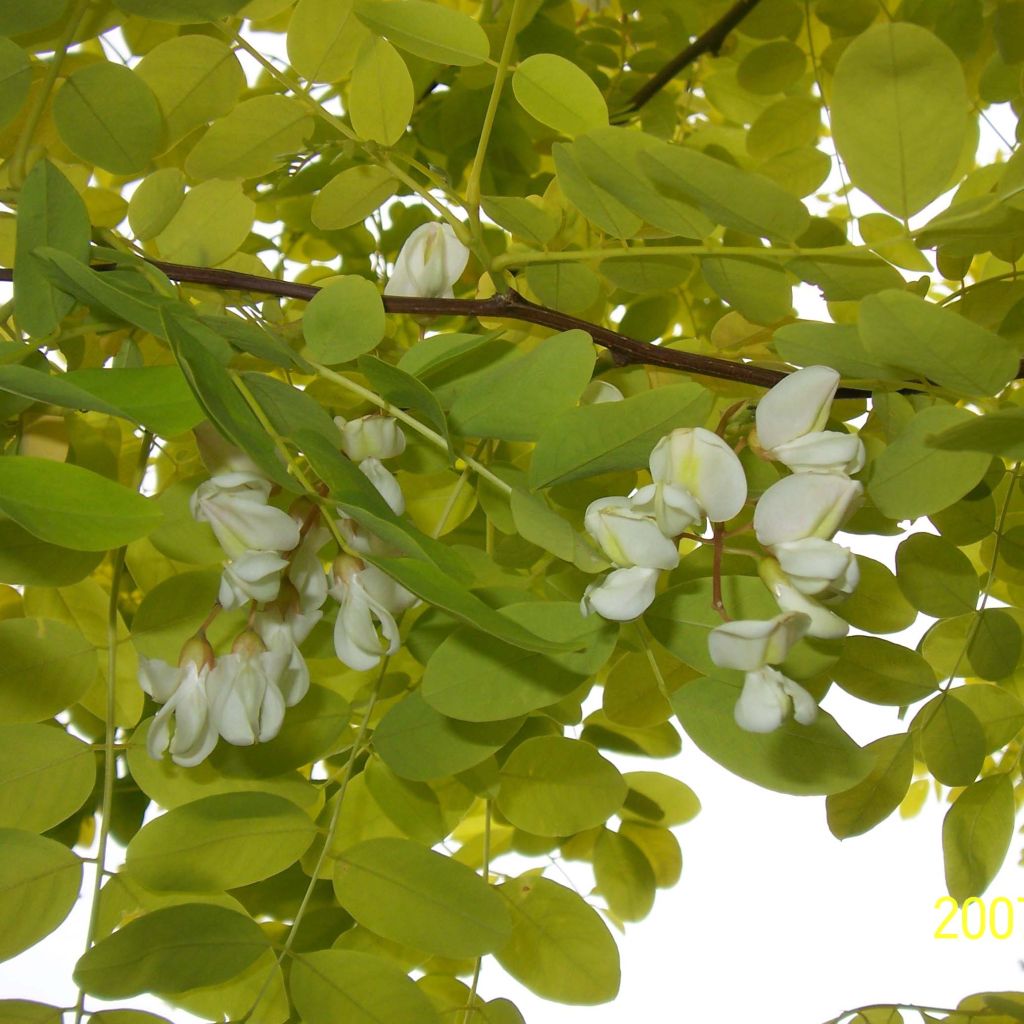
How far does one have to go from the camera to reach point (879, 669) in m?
0.41

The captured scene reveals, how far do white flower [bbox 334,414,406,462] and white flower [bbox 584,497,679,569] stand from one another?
8 cm

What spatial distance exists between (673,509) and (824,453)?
45 millimetres

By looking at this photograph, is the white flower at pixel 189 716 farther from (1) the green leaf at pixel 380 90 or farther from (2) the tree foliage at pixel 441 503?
(1) the green leaf at pixel 380 90

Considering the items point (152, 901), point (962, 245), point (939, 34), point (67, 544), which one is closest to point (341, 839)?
point (152, 901)

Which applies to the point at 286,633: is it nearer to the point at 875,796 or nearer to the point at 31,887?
the point at 31,887

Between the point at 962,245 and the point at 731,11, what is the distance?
12.1 inches

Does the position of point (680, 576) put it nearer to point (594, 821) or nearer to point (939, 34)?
point (594, 821)

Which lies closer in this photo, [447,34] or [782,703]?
[782,703]

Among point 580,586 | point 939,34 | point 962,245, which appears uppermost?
point 939,34

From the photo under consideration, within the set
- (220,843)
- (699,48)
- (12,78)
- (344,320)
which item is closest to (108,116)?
(12,78)

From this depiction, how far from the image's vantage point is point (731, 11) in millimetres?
610

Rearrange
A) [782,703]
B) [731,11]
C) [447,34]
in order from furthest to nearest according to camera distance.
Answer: [731,11]
[447,34]
[782,703]

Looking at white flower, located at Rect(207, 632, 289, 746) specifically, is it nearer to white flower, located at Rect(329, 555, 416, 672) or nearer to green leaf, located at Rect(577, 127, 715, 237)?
white flower, located at Rect(329, 555, 416, 672)

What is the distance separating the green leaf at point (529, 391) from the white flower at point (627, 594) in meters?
0.06
